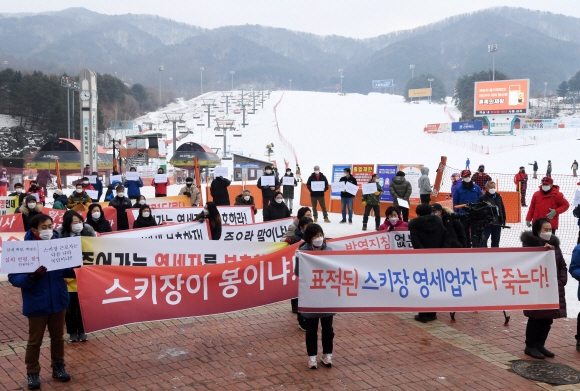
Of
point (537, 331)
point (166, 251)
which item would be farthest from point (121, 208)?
point (537, 331)

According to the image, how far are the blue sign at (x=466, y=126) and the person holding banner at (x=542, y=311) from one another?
225ft

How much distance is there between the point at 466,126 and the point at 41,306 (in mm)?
71981

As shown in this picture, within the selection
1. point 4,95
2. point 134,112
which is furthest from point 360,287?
point 134,112

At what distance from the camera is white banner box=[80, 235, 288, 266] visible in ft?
23.1

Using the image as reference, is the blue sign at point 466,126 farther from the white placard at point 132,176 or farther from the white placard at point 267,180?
the white placard at point 132,176

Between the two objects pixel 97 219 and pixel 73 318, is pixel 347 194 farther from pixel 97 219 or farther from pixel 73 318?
pixel 73 318

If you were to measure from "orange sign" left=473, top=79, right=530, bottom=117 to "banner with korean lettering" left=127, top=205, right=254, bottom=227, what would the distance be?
61719 millimetres

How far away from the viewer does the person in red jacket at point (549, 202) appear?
35.6 ft

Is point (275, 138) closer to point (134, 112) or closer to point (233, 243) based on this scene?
point (134, 112)

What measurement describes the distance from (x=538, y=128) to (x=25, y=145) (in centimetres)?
6328

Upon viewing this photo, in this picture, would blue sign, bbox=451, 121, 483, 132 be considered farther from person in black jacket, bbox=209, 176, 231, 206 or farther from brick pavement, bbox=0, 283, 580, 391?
brick pavement, bbox=0, 283, 580, 391

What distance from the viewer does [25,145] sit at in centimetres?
6931

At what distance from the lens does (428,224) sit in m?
7.48

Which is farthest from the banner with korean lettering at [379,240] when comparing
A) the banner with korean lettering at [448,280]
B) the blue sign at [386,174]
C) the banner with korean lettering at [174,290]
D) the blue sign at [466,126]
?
the blue sign at [466,126]
